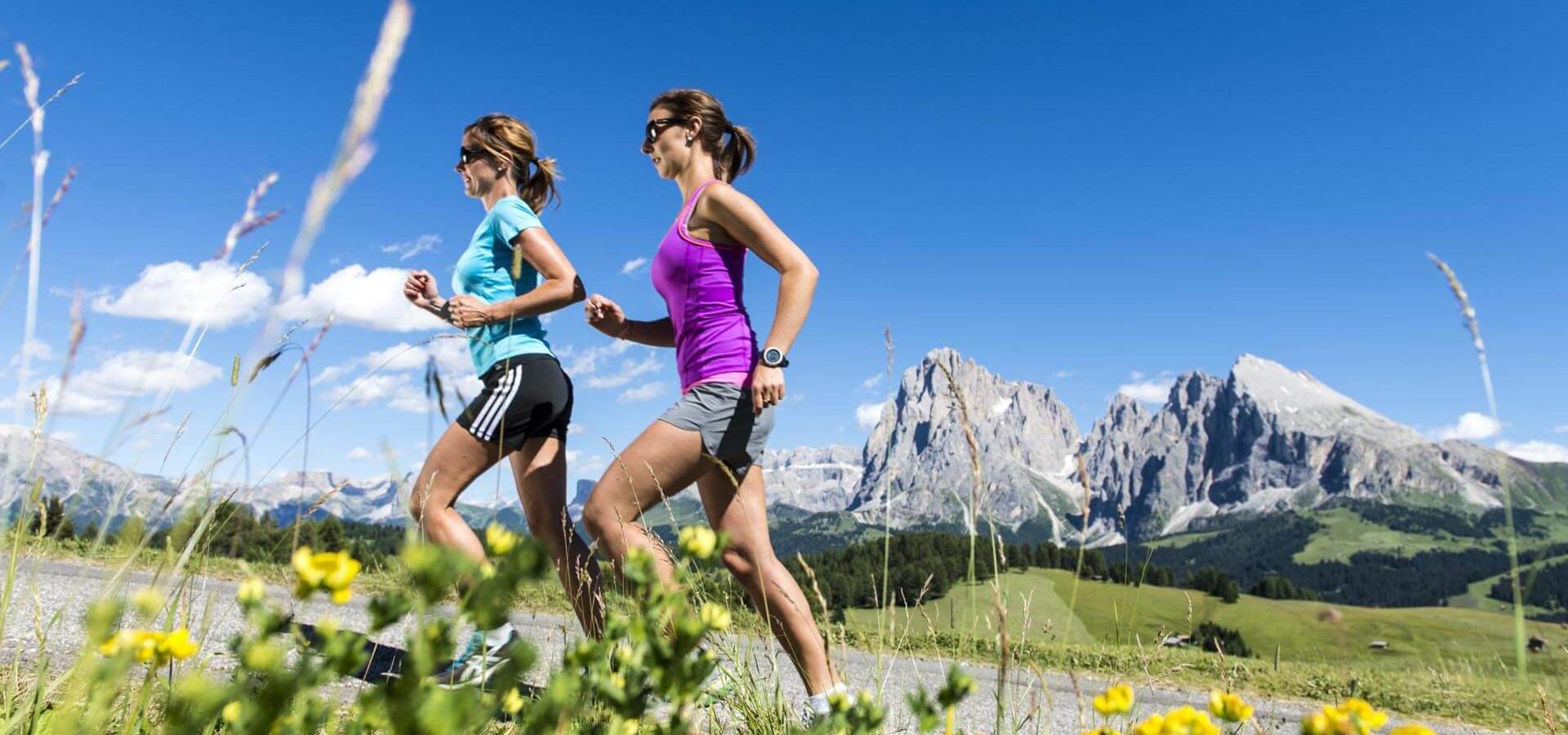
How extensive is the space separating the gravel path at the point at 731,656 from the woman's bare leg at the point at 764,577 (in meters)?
0.12

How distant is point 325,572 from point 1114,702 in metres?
1.10

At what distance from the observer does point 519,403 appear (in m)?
3.93

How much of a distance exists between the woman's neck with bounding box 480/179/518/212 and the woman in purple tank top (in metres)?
0.97

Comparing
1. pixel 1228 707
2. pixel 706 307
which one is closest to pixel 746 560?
pixel 706 307

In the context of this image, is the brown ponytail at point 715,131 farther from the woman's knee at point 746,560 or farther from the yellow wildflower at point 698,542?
the yellow wildflower at point 698,542

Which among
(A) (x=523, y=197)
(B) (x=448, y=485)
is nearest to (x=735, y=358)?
(B) (x=448, y=485)

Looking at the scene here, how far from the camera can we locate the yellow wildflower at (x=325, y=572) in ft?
2.74

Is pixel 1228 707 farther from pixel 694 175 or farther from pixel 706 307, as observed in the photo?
pixel 694 175

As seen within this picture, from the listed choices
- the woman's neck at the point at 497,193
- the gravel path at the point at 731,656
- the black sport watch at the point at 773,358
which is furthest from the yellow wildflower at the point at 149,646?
the woman's neck at the point at 497,193

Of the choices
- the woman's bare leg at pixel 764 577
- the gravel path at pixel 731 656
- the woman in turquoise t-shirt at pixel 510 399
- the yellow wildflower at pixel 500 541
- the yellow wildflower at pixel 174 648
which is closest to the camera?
the yellow wildflower at pixel 500 541

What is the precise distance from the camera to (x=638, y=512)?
11.4ft

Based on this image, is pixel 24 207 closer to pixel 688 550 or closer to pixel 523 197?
pixel 523 197

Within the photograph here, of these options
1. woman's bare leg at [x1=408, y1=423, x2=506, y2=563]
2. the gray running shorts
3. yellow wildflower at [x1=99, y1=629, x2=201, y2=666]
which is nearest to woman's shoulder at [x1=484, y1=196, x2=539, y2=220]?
woman's bare leg at [x1=408, y1=423, x2=506, y2=563]

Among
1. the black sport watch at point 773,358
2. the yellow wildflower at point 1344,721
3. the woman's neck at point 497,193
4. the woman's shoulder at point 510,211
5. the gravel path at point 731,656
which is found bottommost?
the gravel path at point 731,656
